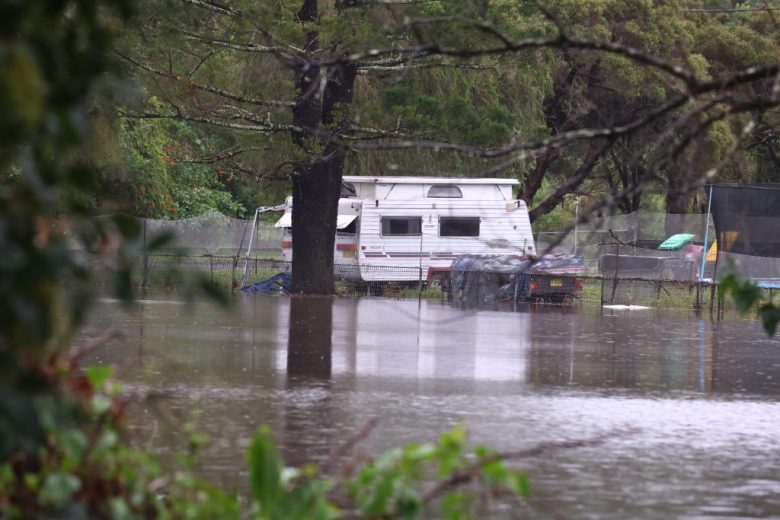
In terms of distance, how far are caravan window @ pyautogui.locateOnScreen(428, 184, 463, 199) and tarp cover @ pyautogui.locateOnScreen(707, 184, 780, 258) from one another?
7.20 meters

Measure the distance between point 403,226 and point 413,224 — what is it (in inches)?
10.8

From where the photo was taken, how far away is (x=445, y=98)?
29.8 meters

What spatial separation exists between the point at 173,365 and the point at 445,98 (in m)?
18.3

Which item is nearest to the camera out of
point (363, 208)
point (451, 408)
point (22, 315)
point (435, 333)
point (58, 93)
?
point (22, 315)

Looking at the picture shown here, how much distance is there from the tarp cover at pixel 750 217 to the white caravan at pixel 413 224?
543cm

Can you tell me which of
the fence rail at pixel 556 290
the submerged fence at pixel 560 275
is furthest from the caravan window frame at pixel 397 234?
the fence rail at pixel 556 290

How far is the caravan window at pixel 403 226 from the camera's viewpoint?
103ft

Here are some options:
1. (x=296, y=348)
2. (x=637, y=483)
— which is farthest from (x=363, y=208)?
(x=637, y=483)

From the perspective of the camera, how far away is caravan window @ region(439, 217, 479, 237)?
104 ft

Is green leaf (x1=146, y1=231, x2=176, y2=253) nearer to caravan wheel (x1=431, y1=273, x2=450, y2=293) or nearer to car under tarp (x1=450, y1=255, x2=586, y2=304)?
car under tarp (x1=450, y1=255, x2=586, y2=304)

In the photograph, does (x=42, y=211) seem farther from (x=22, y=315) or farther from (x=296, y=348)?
(x=296, y=348)

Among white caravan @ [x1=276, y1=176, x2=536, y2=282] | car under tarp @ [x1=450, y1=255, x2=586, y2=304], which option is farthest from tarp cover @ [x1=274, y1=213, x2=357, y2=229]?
car under tarp @ [x1=450, y1=255, x2=586, y2=304]

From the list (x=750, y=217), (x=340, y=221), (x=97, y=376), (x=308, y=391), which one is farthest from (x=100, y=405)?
(x=340, y=221)

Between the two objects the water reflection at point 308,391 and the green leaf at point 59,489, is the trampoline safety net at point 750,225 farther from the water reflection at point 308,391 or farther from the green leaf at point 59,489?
the green leaf at point 59,489
